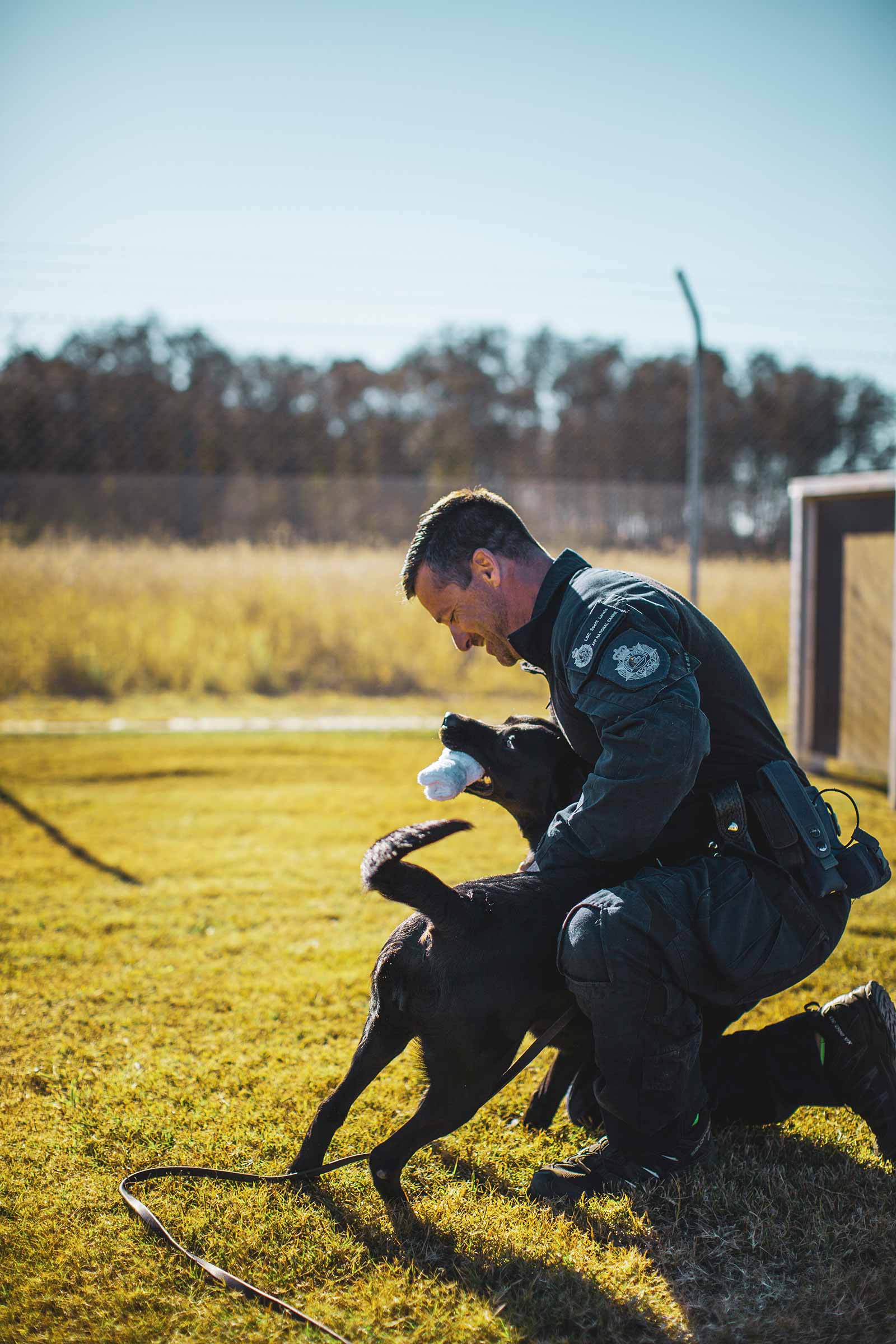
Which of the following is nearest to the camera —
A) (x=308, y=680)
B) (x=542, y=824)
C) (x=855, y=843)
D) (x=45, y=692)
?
(x=855, y=843)

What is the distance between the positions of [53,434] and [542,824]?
9.76 meters

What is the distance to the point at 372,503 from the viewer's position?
37.4 feet

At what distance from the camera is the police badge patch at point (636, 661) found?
197 cm

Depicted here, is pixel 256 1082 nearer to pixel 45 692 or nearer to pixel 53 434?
pixel 45 692

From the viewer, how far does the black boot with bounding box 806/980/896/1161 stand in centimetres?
224

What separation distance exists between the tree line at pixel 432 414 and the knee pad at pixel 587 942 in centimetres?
957

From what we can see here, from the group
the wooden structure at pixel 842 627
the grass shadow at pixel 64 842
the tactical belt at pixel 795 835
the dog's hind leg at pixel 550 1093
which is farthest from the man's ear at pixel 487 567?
the wooden structure at pixel 842 627

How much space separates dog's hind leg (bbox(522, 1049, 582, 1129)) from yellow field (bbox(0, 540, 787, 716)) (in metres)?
6.22

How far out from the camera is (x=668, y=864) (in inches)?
88.7

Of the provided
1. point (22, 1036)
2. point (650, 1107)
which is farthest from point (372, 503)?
point (650, 1107)

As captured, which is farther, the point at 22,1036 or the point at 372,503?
the point at 372,503

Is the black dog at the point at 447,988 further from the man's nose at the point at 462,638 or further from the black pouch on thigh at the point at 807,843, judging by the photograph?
the man's nose at the point at 462,638

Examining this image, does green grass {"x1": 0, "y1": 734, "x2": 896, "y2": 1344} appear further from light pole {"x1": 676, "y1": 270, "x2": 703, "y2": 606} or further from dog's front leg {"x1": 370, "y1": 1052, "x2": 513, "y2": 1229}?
light pole {"x1": 676, "y1": 270, "x2": 703, "y2": 606}

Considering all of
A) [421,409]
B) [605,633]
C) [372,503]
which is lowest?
[605,633]
